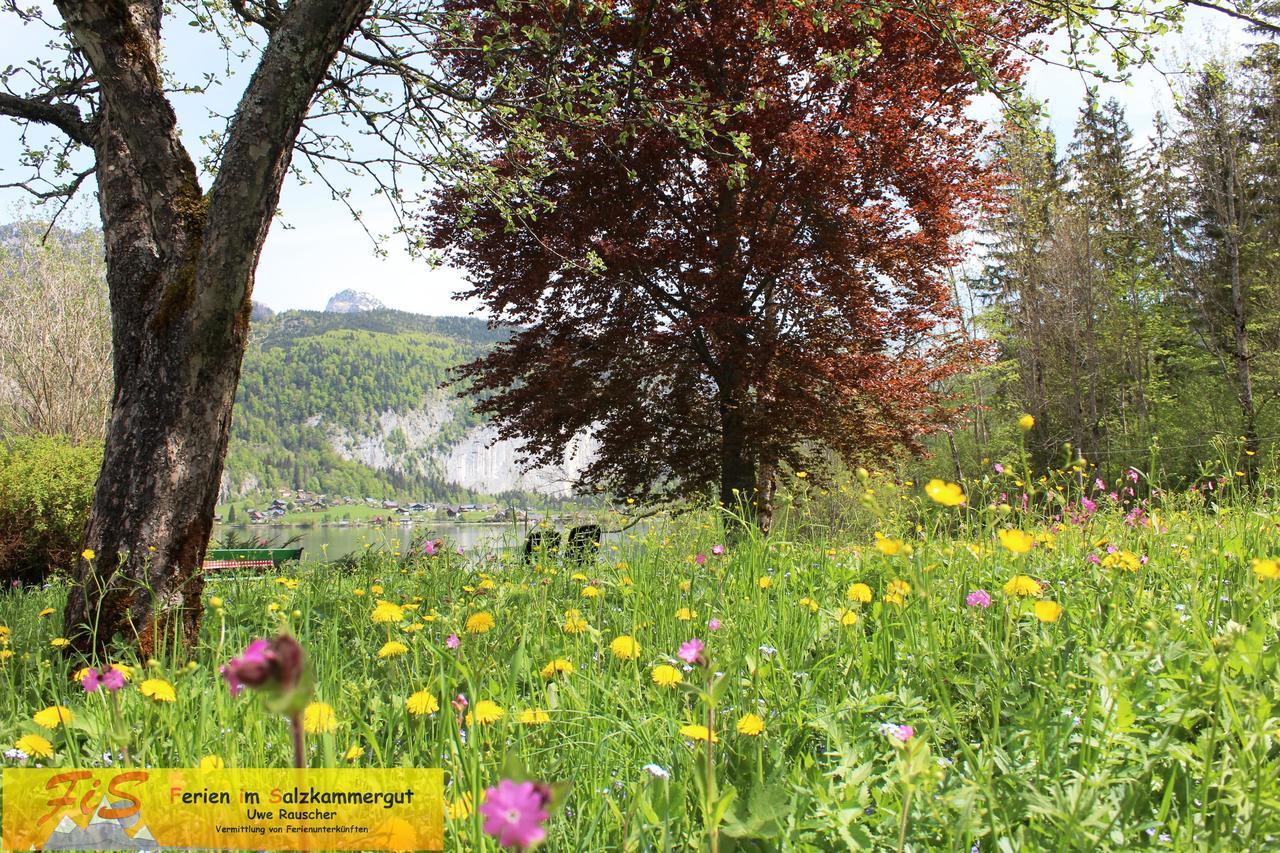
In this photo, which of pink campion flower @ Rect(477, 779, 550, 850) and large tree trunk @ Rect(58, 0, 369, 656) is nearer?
pink campion flower @ Rect(477, 779, 550, 850)

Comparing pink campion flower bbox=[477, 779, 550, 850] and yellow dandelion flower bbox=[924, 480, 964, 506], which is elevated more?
yellow dandelion flower bbox=[924, 480, 964, 506]

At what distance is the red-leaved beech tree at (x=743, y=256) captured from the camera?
6.82 meters

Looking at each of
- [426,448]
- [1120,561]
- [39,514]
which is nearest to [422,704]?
[1120,561]

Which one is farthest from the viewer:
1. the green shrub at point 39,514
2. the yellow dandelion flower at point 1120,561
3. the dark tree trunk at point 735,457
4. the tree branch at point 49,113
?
the dark tree trunk at point 735,457

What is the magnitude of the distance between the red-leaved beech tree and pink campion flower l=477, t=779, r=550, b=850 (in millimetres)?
6096

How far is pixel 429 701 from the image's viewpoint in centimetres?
143

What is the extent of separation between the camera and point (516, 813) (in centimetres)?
46

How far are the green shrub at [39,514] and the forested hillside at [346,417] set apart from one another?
136371mm

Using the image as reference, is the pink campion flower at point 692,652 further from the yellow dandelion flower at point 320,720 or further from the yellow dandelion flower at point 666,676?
the yellow dandelion flower at point 320,720

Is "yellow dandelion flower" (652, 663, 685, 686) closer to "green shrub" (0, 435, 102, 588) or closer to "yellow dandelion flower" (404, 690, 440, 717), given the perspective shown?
"yellow dandelion flower" (404, 690, 440, 717)

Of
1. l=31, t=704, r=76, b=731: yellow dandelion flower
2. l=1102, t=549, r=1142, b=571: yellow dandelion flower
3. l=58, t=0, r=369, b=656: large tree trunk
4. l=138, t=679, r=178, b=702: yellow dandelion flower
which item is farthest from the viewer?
l=58, t=0, r=369, b=656: large tree trunk

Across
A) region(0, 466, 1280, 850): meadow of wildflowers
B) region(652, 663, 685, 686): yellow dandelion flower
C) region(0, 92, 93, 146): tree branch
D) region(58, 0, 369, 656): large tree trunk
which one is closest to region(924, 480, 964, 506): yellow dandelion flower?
region(0, 466, 1280, 850): meadow of wildflowers

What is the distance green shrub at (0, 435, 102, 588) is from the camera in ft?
24.2

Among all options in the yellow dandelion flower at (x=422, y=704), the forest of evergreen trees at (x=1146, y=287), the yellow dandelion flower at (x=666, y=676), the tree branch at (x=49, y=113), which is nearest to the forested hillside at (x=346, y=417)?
the forest of evergreen trees at (x=1146, y=287)
